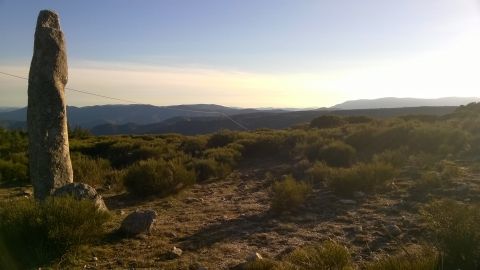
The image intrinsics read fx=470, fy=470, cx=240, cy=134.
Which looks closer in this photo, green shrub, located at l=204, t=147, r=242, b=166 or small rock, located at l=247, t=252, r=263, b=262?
small rock, located at l=247, t=252, r=263, b=262

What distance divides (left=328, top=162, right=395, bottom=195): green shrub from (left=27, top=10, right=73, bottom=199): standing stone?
6369 mm

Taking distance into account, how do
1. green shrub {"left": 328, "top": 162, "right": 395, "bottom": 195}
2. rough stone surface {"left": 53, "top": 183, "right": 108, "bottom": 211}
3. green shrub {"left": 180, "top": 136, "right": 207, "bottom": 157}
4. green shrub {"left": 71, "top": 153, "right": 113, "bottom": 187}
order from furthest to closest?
1. green shrub {"left": 180, "top": 136, "right": 207, "bottom": 157}
2. green shrub {"left": 71, "top": 153, "right": 113, "bottom": 187}
3. green shrub {"left": 328, "top": 162, "right": 395, "bottom": 195}
4. rough stone surface {"left": 53, "top": 183, "right": 108, "bottom": 211}

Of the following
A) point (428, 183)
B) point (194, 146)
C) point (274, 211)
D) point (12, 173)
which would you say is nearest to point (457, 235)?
point (274, 211)

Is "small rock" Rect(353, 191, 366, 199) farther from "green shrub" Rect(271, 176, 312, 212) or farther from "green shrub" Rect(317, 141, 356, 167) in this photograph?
"green shrub" Rect(317, 141, 356, 167)

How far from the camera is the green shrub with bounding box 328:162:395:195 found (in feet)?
38.0

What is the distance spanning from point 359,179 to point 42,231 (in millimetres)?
7627

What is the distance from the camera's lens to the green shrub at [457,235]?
559cm

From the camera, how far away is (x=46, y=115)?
8977 mm

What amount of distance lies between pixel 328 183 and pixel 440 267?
6902 millimetres

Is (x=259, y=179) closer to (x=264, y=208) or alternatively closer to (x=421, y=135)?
(x=264, y=208)

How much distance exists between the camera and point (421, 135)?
20281 millimetres

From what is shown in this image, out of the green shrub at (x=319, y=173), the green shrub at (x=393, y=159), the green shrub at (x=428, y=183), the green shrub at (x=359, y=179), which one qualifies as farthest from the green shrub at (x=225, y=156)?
the green shrub at (x=428, y=183)

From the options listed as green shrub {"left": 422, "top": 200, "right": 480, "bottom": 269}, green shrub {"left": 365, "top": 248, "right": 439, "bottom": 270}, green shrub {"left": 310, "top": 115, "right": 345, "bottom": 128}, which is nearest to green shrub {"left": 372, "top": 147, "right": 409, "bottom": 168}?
green shrub {"left": 422, "top": 200, "right": 480, "bottom": 269}

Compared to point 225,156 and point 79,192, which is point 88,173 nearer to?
point 225,156
